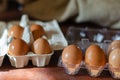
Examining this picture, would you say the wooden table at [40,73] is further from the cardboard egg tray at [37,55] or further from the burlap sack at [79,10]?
the burlap sack at [79,10]

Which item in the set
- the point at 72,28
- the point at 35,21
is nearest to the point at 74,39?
the point at 72,28

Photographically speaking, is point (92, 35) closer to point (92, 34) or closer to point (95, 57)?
point (92, 34)

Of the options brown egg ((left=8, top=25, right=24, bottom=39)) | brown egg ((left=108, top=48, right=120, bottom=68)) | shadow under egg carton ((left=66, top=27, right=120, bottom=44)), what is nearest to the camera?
brown egg ((left=108, top=48, right=120, bottom=68))

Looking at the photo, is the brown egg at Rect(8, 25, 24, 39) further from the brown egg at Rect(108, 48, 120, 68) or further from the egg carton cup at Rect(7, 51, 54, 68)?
the brown egg at Rect(108, 48, 120, 68)

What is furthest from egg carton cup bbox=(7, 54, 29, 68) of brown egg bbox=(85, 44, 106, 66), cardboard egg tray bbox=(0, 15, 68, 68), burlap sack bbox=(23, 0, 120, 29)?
burlap sack bbox=(23, 0, 120, 29)

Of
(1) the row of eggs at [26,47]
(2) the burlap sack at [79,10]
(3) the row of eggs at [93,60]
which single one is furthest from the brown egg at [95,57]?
(2) the burlap sack at [79,10]

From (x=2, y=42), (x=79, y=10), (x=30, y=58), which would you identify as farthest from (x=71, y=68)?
(x=79, y=10)
